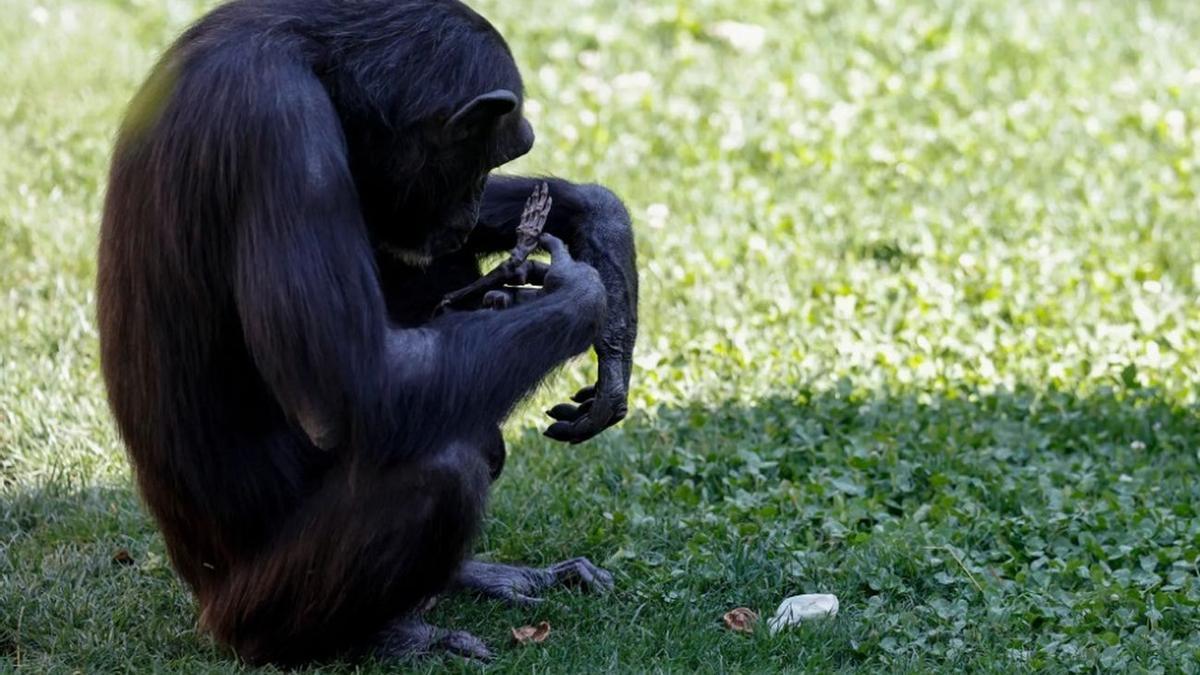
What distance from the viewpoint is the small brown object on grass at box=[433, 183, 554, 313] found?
421cm

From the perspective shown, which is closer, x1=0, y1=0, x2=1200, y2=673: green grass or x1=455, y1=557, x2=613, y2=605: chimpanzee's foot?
x1=0, y1=0, x2=1200, y2=673: green grass

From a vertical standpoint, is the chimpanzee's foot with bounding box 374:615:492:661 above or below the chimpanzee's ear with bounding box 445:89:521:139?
below

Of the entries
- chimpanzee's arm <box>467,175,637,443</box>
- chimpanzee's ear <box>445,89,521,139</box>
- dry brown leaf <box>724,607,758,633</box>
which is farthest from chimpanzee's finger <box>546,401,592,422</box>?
chimpanzee's ear <box>445,89,521,139</box>

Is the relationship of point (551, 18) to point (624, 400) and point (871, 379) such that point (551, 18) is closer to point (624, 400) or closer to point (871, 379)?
point (871, 379)

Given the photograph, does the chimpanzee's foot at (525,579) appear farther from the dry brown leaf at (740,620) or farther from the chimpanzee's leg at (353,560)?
the chimpanzee's leg at (353,560)

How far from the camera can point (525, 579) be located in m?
4.67

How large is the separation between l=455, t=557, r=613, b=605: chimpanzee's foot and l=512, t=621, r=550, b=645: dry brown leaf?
0.17 m

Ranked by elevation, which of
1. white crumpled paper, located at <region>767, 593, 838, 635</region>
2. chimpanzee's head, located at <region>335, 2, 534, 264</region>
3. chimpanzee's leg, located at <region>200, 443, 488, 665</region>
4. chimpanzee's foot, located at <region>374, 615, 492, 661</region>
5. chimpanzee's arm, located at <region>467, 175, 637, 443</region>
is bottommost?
white crumpled paper, located at <region>767, 593, 838, 635</region>

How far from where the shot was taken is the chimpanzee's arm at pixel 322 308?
3598mm

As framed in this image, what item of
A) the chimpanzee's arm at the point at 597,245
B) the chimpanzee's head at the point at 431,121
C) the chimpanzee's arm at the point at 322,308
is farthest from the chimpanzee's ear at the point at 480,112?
the chimpanzee's arm at the point at 597,245

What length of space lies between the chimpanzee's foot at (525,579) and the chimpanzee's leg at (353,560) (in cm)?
48

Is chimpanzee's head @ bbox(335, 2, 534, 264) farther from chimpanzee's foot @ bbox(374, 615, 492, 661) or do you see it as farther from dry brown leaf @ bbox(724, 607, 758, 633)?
dry brown leaf @ bbox(724, 607, 758, 633)

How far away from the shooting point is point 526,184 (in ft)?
15.4

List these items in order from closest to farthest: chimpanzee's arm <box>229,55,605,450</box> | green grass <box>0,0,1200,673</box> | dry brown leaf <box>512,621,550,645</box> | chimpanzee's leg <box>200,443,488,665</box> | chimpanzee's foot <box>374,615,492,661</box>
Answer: chimpanzee's arm <box>229,55,605,450</box> → chimpanzee's leg <box>200,443,488,665</box> → chimpanzee's foot <box>374,615,492,661</box> → dry brown leaf <box>512,621,550,645</box> → green grass <box>0,0,1200,673</box>
